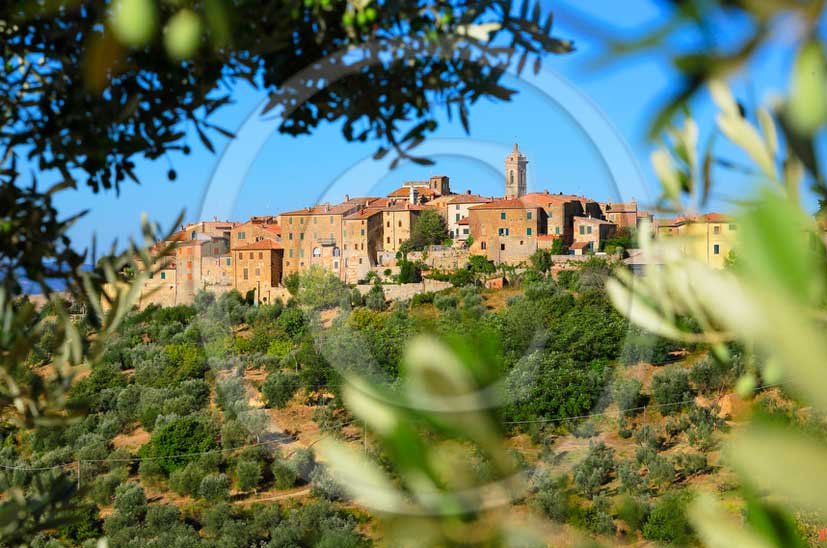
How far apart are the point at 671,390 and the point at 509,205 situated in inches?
484

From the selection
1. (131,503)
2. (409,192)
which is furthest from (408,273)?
(131,503)

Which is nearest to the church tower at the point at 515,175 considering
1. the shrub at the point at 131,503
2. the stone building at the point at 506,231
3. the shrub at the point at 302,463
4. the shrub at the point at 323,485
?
the stone building at the point at 506,231

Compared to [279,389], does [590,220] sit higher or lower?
higher

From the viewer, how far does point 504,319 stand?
47.3 ft

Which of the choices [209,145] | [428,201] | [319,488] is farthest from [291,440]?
[428,201]

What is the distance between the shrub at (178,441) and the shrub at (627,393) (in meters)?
6.00

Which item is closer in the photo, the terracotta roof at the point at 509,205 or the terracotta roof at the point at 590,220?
the terracotta roof at the point at 509,205

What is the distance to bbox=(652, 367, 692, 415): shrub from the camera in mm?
11641

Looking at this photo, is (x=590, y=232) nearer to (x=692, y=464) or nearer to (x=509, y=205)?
(x=509, y=205)

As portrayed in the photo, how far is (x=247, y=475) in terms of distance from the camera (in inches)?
422

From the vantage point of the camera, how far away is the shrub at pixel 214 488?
10516 millimetres

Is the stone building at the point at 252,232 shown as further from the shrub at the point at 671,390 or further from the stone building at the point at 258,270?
the shrub at the point at 671,390

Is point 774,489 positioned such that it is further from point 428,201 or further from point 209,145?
point 428,201

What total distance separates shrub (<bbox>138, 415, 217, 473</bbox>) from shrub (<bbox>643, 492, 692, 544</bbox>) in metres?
6.46
